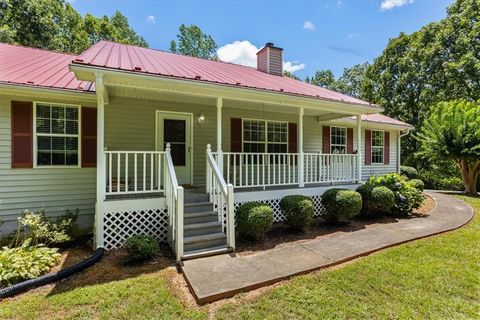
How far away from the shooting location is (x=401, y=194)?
777cm

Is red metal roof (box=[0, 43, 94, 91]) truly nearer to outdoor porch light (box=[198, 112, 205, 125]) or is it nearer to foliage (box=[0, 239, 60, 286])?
outdoor porch light (box=[198, 112, 205, 125])

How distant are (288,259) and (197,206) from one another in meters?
2.24

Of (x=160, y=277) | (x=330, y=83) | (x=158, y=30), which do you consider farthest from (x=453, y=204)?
(x=330, y=83)

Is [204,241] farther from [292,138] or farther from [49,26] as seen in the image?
[49,26]

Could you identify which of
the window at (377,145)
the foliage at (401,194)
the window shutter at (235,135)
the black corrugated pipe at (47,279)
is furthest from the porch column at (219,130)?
the window at (377,145)

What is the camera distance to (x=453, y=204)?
9.23 m

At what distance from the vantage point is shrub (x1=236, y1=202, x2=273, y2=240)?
5.29 meters

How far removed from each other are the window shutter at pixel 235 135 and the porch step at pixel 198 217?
11.2ft

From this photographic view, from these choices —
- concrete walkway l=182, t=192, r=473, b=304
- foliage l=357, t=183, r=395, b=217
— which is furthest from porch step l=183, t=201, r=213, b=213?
foliage l=357, t=183, r=395, b=217

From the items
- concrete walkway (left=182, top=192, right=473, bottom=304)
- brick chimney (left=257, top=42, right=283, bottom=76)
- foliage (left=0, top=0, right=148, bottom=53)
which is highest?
foliage (left=0, top=0, right=148, bottom=53)

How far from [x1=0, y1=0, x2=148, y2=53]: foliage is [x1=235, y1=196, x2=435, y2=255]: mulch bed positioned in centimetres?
1530

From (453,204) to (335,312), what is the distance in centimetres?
868

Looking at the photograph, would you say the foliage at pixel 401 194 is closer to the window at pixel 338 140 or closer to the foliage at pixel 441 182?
the window at pixel 338 140

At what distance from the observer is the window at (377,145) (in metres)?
12.7
